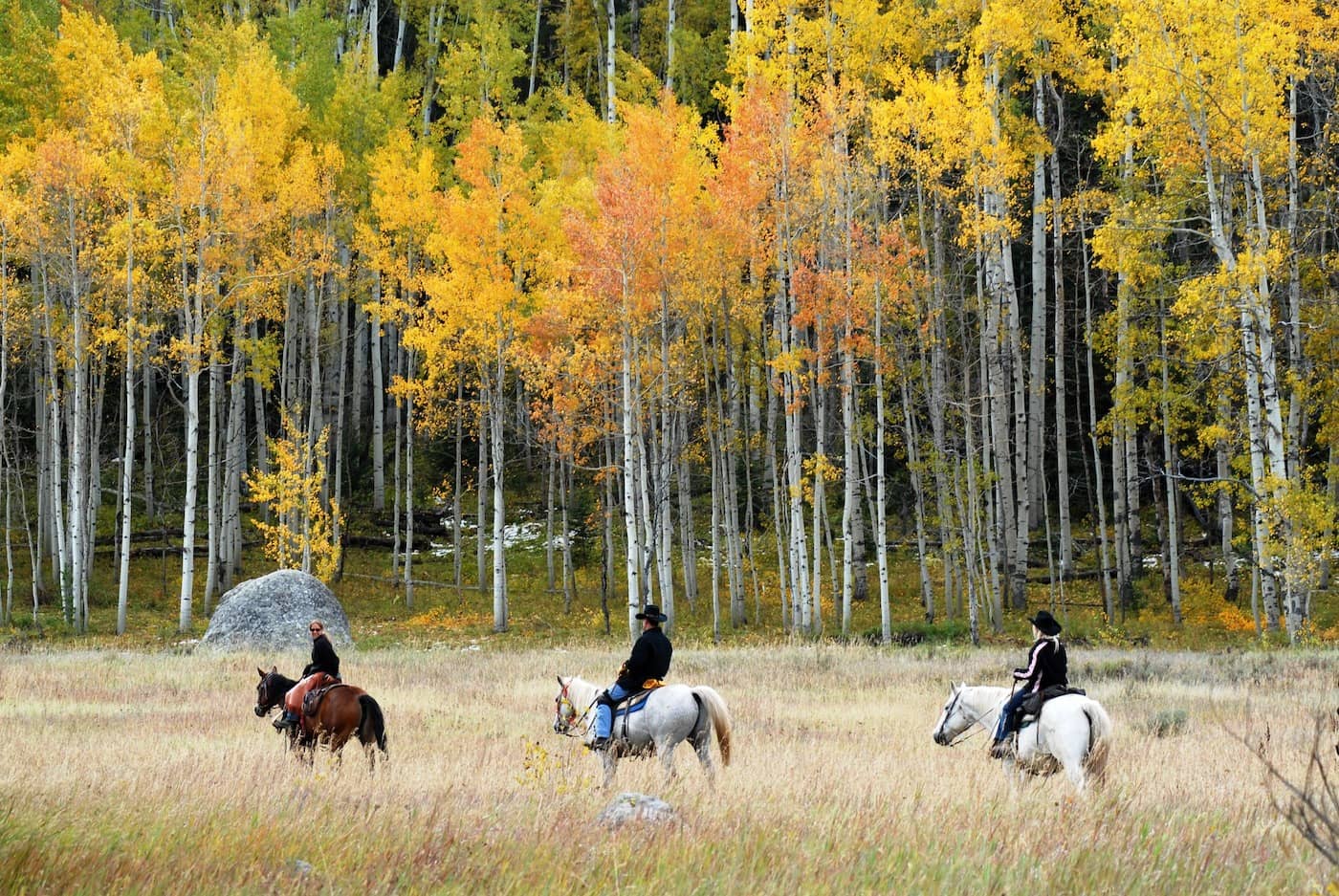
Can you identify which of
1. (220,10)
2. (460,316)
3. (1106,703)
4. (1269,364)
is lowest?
(1106,703)

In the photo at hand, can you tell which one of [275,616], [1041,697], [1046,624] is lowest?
[275,616]

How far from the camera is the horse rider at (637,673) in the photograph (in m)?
11.6

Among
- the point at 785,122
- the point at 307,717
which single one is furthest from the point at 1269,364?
the point at 307,717

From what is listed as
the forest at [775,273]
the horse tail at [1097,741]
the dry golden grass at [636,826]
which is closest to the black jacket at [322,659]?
the dry golden grass at [636,826]

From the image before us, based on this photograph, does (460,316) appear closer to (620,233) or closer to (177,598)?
(620,233)

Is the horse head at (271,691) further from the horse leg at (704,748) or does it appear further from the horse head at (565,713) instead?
the horse leg at (704,748)

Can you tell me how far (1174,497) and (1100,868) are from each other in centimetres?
2584

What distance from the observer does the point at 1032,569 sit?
1410 inches

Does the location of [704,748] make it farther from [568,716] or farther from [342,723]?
[342,723]

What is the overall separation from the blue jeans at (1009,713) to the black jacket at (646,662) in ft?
9.88

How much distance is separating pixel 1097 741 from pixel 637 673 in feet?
13.2

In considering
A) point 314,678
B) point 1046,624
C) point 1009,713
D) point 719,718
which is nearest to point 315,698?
point 314,678

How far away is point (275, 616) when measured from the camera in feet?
94.1

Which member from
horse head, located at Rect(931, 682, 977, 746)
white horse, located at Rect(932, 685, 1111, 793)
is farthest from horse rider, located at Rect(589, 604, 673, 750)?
white horse, located at Rect(932, 685, 1111, 793)
